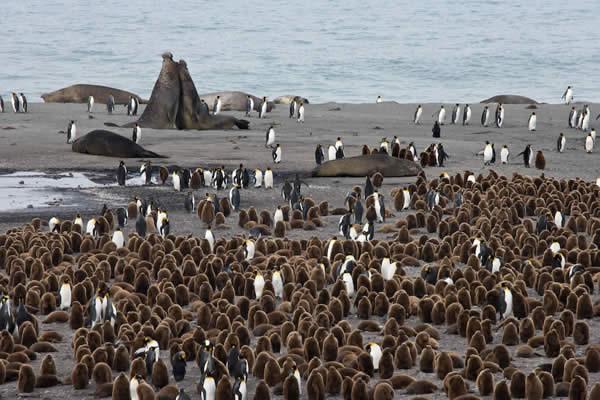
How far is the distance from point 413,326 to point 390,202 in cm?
555

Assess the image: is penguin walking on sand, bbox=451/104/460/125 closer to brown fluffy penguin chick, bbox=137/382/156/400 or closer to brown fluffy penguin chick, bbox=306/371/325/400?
brown fluffy penguin chick, bbox=306/371/325/400

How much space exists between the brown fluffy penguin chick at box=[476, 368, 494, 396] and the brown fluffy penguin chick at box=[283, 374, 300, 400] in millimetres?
1135

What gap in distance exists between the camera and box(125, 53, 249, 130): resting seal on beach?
19625 millimetres

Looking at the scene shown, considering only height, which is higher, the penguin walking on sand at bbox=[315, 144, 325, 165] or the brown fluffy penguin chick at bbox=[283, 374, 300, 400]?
the penguin walking on sand at bbox=[315, 144, 325, 165]

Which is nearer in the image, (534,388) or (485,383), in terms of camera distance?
(534,388)

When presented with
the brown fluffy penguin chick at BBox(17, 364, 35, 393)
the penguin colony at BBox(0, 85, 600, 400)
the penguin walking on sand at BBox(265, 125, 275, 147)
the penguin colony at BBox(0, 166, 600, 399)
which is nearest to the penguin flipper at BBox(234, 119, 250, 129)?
the penguin walking on sand at BBox(265, 125, 275, 147)

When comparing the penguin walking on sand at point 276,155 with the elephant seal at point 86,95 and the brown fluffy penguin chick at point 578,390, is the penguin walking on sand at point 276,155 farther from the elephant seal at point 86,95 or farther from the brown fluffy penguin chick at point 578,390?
the elephant seal at point 86,95

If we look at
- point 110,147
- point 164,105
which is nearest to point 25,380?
point 110,147

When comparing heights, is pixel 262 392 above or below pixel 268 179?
below

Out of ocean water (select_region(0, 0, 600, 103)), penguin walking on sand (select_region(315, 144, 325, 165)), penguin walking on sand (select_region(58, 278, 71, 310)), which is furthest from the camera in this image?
ocean water (select_region(0, 0, 600, 103))

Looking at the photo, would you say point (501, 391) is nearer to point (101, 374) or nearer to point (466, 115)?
point (101, 374)

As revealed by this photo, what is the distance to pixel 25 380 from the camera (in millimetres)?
5242

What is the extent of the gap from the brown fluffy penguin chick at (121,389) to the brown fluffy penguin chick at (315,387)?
44.3 inches

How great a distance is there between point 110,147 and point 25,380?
33.6ft
